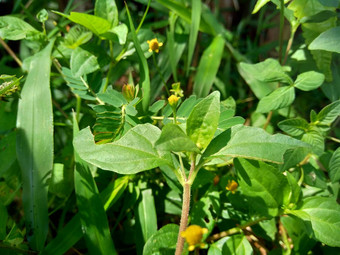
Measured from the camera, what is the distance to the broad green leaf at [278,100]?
0.95 meters

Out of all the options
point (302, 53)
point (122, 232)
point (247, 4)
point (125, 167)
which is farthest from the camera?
point (247, 4)

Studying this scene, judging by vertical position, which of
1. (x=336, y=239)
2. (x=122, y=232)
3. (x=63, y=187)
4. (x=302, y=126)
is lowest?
(x=122, y=232)

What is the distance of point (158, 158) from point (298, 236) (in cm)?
46

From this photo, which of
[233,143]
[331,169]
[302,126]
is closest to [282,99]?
[302,126]

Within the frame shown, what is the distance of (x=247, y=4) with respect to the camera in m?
2.10

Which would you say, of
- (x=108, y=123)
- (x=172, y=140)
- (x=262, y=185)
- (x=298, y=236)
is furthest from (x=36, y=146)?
(x=298, y=236)

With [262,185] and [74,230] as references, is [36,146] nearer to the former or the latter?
[74,230]

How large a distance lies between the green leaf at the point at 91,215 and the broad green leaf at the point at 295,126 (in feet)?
1.57

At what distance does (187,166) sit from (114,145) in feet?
0.83

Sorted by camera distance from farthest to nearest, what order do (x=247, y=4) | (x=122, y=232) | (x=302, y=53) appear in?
(x=247, y=4), (x=302, y=53), (x=122, y=232)

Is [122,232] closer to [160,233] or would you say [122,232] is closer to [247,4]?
[160,233]

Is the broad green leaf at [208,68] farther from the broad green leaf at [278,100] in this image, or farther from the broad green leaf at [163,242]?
the broad green leaf at [163,242]

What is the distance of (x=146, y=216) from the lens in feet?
3.06

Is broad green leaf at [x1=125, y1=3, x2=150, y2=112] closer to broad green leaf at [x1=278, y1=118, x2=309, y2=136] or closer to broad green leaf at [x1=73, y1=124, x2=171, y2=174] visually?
broad green leaf at [x1=73, y1=124, x2=171, y2=174]
